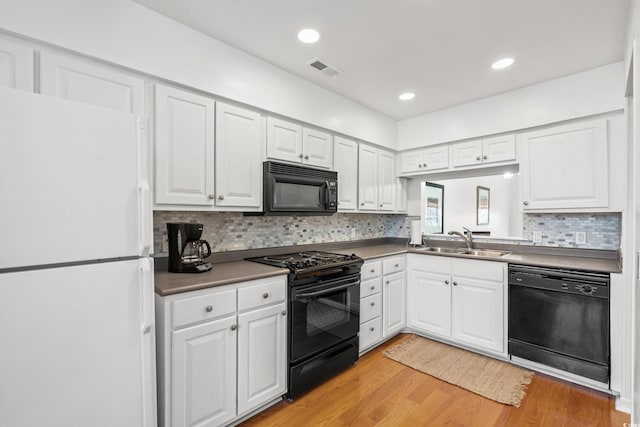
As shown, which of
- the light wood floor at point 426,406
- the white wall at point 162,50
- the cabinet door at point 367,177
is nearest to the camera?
the white wall at point 162,50

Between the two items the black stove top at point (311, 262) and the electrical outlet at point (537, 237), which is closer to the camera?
the black stove top at point (311, 262)

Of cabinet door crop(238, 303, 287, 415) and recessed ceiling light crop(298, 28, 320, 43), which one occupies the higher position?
recessed ceiling light crop(298, 28, 320, 43)

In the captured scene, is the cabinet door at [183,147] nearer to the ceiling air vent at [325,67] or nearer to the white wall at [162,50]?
the white wall at [162,50]

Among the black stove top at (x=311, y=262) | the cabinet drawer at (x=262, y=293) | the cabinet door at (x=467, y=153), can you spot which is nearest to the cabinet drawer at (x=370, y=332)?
the black stove top at (x=311, y=262)

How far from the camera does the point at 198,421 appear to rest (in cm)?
172

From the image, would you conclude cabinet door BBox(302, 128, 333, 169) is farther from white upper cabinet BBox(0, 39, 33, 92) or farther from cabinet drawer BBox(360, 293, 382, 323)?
white upper cabinet BBox(0, 39, 33, 92)

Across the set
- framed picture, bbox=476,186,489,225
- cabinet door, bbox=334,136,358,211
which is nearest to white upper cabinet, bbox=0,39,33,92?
cabinet door, bbox=334,136,358,211

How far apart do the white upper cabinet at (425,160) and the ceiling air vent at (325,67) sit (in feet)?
5.06

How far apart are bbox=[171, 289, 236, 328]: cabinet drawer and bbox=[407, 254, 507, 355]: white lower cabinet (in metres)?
2.16

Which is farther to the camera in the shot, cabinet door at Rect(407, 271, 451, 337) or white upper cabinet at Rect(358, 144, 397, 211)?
white upper cabinet at Rect(358, 144, 397, 211)

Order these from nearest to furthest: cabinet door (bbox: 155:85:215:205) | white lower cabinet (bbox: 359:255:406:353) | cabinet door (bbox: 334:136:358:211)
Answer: cabinet door (bbox: 155:85:215:205) → white lower cabinet (bbox: 359:255:406:353) → cabinet door (bbox: 334:136:358:211)

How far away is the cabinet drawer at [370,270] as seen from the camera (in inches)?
112

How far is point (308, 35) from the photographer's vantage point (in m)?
2.08

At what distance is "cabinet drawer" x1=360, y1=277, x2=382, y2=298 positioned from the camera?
283 cm
